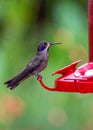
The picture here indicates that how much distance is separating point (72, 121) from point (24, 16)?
1.29 m

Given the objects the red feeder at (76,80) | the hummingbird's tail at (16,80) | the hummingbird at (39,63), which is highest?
the hummingbird at (39,63)

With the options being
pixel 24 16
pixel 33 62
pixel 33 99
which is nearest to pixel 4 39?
pixel 24 16

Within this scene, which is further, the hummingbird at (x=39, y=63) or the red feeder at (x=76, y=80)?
the hummingbird at (x=39, y=63)

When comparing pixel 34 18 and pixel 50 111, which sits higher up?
pixel 34 18

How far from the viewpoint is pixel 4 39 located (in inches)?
257

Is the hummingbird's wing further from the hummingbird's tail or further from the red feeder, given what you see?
the red feeder

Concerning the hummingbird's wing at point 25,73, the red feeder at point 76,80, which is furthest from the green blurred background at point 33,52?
the red feeder at point 76,80

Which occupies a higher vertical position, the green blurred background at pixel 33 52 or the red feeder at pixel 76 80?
the green blurred background at pixel 33 52

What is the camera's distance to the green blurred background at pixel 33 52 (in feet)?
19.5

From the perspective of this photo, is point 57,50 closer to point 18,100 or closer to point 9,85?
point 18,100

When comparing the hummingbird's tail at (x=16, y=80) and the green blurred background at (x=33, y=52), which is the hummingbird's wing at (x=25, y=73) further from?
the green blurred background at (x=33, y=52)

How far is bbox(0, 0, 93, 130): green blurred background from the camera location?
19.5ft

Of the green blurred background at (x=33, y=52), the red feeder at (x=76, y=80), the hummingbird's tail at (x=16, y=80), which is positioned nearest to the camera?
the red feeder at (x=76, y=80)

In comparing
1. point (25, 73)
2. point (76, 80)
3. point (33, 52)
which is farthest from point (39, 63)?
point (33, 52)
